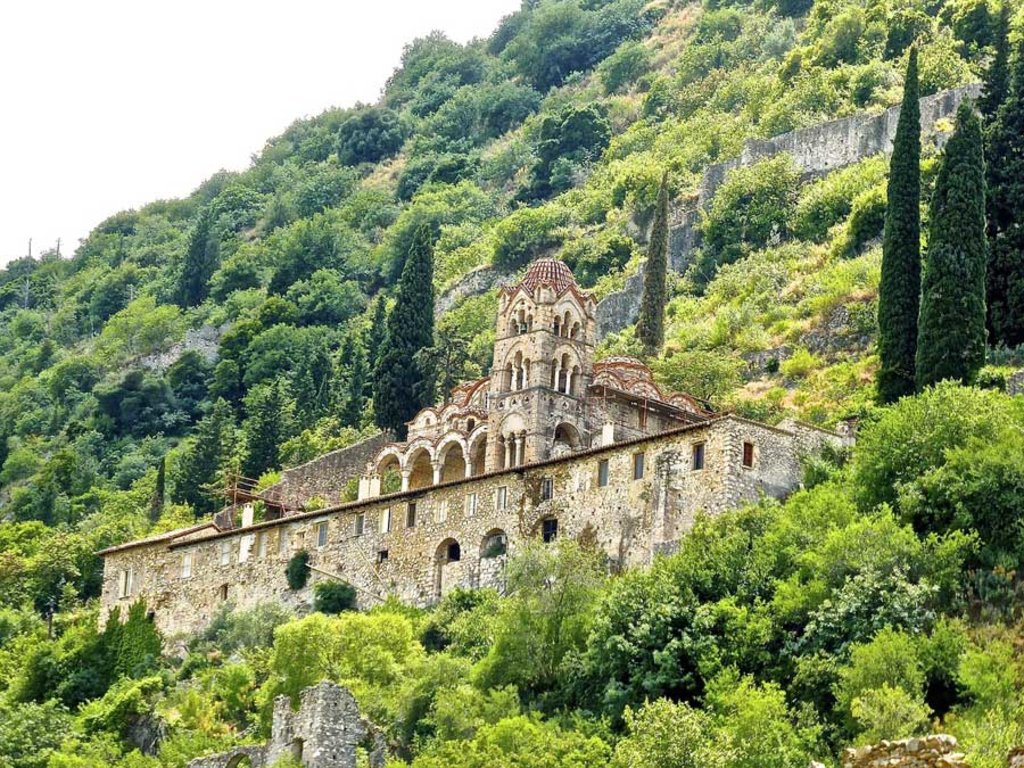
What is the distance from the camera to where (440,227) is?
149625 mm

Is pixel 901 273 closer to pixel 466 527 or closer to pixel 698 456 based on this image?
pixel 698 456

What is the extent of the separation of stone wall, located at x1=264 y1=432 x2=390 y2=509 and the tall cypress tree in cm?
2746

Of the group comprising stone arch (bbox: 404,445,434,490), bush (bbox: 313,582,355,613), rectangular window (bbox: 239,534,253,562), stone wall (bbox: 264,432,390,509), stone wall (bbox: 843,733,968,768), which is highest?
stone wall (bbox: 264,432,390,509)

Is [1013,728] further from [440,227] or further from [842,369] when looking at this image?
[440,227]

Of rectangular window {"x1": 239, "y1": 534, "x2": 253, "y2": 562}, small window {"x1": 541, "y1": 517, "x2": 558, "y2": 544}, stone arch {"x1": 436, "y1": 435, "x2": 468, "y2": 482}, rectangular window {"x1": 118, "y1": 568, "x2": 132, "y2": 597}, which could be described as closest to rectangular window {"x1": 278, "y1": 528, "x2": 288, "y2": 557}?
rectangular window {"x1": 239, "y1": 534, "x2": 253, "y2": 562}

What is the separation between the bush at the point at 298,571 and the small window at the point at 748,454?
798 inches

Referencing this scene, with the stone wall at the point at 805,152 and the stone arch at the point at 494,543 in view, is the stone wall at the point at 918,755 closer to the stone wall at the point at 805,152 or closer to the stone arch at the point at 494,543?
the stone arch at the point at 494,543

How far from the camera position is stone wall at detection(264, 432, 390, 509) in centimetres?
9381

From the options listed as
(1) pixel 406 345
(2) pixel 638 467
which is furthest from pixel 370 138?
(2) pixel 638 467

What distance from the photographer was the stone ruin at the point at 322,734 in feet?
194

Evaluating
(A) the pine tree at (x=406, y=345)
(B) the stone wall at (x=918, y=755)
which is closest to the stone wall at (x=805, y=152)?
(A) the pine tree at (x=406, y=345)

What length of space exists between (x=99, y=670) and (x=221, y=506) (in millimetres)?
20220

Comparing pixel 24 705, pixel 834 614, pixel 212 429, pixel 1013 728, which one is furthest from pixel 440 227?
pixel 1013 728

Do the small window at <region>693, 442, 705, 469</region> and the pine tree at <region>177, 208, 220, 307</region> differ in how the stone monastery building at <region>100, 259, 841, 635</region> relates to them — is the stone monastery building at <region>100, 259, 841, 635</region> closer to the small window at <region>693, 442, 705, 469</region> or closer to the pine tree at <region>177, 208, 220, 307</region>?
the small window at <region>693, 442, 705, 469</region>
